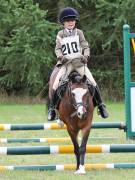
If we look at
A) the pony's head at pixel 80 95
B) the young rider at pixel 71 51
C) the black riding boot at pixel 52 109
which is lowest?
the black riding boot at pixel 52 109

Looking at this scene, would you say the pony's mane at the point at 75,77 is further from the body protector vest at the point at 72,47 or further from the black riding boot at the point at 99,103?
the black riding boot at the point at 99,103

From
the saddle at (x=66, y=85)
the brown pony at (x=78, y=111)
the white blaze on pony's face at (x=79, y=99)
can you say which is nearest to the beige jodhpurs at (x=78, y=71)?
the saddle at (x=66, y=85)

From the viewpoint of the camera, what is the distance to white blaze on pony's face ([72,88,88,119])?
27.0 feet

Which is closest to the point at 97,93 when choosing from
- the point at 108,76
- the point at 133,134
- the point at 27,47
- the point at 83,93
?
the point at 83,93

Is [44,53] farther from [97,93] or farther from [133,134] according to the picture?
[97,93]

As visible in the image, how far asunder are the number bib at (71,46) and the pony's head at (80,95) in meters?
0.55

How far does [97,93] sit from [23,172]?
1627mm

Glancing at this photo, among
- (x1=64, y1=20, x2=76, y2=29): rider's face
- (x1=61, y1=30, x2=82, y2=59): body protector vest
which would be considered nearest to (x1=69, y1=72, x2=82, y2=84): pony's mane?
(x1=61, y1=30, x2=82, y2=59): body protector vest

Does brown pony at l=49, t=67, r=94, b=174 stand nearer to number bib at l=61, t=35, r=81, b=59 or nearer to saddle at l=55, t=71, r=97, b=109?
saddle at l=55, t=71, r=97, b=109

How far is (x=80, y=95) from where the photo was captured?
332 inches

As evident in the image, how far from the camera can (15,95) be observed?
2836 centimetres

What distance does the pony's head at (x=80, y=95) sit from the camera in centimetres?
830

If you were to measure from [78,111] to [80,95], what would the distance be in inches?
11.4

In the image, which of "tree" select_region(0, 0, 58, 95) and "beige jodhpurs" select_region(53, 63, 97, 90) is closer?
"beige jodhpurs" select_region(53, 63, 97, 90)
